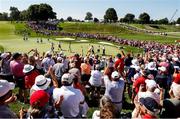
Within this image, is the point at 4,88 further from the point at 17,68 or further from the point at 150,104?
the point at 17,68

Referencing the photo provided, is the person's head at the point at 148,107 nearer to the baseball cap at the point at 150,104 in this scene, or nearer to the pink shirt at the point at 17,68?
the baseball cap at the point at 150,104

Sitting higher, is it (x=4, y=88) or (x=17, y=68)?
(x=4, y=88)

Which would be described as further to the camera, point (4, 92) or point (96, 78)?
point (96, 78)

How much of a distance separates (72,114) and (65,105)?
12.4 inches

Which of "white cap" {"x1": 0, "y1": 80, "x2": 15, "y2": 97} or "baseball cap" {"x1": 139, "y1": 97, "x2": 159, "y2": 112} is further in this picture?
"baseball cap" {"x1": 139, "y1": 97, "x2": 159, "y2": 112}

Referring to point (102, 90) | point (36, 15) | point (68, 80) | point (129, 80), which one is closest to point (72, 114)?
point (68, 80)

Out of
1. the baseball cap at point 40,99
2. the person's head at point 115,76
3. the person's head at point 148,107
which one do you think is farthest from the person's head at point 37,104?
the person's head at point 115,76

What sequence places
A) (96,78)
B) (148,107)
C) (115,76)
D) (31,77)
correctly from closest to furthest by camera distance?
1. (148,107)
2. (115,76)
3. (31,77)
4. (96,78)

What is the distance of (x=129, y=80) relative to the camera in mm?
19031

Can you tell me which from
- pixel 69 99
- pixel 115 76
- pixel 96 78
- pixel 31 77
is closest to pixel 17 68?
pixel 31 77

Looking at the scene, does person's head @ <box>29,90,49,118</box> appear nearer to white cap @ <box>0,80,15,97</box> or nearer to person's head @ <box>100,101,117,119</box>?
white cap @ <box>0,80,15,97</box>

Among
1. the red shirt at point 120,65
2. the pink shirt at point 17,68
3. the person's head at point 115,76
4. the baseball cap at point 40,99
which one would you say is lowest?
the red shirt at point 120,65

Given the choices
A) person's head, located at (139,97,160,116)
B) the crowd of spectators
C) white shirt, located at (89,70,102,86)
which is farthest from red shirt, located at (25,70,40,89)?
person's head, located at (139,97,160,116)

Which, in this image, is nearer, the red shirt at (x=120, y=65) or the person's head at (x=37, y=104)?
the person's head at (x=37, y=104)
